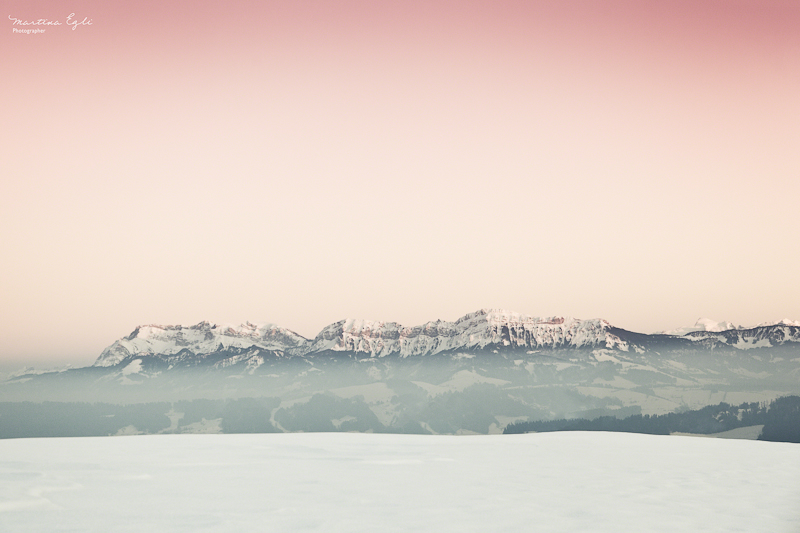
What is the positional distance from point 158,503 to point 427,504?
16.5ft

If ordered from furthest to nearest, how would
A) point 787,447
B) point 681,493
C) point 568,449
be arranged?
1. point 787,447
2. point 568,449
3. point 681,493

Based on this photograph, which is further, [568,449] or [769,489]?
[568,449]

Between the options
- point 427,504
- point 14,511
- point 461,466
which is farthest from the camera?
point 461,466

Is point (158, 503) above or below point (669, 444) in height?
above

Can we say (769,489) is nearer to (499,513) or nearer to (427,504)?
(499,513)

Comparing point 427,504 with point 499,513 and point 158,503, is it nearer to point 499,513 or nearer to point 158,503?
point 499,513

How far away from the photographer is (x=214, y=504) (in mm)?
10898

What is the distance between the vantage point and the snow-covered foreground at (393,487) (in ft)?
32.7

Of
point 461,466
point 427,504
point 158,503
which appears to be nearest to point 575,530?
point 427,504

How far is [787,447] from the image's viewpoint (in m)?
20.5

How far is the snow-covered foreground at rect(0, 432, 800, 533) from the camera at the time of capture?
996cm

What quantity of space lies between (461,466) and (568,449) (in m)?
5.21

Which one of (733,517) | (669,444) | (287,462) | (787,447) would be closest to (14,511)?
(287,462)

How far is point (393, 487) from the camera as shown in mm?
12688
